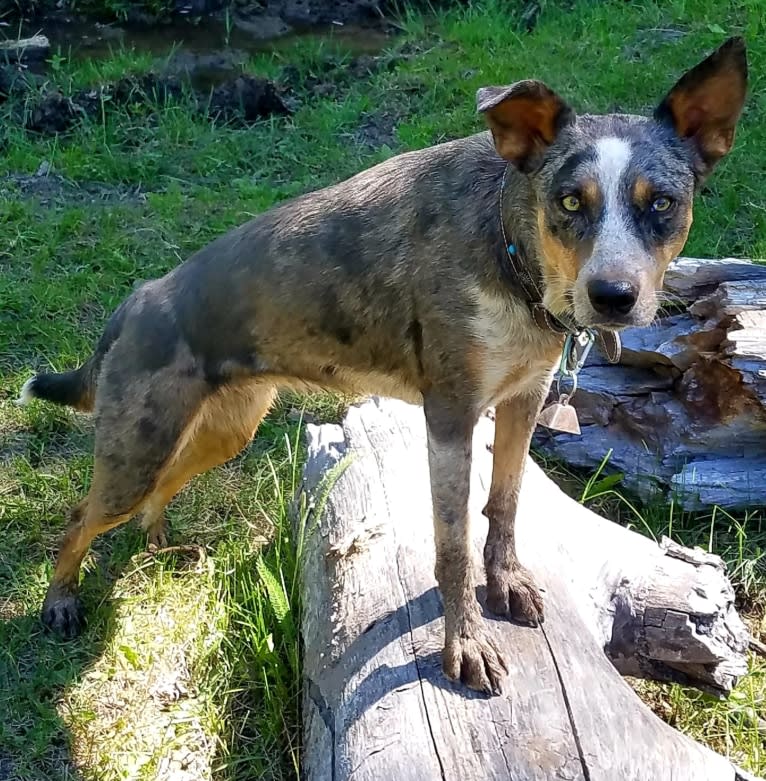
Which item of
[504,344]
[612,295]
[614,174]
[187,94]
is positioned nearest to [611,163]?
[614,174]

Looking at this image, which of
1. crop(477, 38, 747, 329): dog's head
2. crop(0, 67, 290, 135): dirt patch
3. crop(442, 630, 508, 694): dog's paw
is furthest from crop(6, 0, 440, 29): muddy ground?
crop(442, 630, 508, 694): dog's paw

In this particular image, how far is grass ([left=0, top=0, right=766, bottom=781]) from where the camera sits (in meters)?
3.57

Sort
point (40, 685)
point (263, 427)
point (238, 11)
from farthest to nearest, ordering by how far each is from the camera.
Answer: point (238, 11)
point (263, 427)
point (40, 685)

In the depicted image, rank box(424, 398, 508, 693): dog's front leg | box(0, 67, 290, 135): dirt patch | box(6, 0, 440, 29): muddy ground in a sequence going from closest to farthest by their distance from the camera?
box(424, 398, 508, 693): dog's front leg → box(0, 67, 290, 135): dirt patch → box(6, 0, 440, 29): muddy ground

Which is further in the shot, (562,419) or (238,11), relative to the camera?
(238,11)

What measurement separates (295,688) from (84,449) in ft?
6.12

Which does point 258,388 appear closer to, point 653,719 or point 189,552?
point 189,552

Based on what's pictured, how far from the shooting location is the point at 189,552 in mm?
4355

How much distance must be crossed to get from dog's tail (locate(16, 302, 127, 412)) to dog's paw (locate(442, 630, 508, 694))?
5.59 ft

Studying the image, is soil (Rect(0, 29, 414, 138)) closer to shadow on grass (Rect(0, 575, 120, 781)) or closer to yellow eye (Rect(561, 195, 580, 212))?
shadow on grass (Rect(0, 575, 120, 781))

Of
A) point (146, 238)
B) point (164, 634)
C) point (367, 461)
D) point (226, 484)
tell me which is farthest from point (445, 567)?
point (146, 238)

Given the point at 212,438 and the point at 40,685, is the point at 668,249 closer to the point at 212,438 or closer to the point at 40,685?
the point at 212,438

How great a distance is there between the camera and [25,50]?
8.18 m

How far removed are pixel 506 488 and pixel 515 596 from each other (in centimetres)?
36
